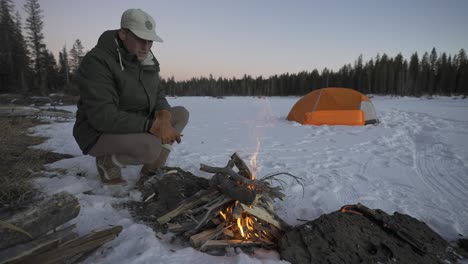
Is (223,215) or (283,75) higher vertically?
(283,75)

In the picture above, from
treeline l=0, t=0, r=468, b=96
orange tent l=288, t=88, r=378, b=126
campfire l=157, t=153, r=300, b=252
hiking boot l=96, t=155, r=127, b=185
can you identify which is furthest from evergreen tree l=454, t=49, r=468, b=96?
hiking boot l=96, t=155, r=127, b=185

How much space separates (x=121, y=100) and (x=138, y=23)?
0.86m

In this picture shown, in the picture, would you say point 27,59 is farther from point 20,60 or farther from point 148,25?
point 148,25

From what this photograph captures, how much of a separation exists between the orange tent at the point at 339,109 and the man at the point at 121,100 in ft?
24.3

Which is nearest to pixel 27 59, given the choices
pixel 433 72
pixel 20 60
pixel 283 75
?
pixel 20 60

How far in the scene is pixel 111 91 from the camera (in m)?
2.63

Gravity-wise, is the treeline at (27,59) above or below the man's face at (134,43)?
above

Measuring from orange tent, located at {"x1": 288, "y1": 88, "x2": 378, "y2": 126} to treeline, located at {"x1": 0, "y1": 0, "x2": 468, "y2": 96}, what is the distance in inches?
1059

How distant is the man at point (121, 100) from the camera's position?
8.32 feet

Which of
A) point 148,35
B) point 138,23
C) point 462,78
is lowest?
point 148,35

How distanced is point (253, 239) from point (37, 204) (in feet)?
5.25

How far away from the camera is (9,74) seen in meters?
33.4

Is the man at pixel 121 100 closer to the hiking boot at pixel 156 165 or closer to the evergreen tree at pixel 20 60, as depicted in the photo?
the hiking boot at pixel 156 165

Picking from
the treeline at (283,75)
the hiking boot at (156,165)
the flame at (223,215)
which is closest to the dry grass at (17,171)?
the hiking boot at (156,165)
